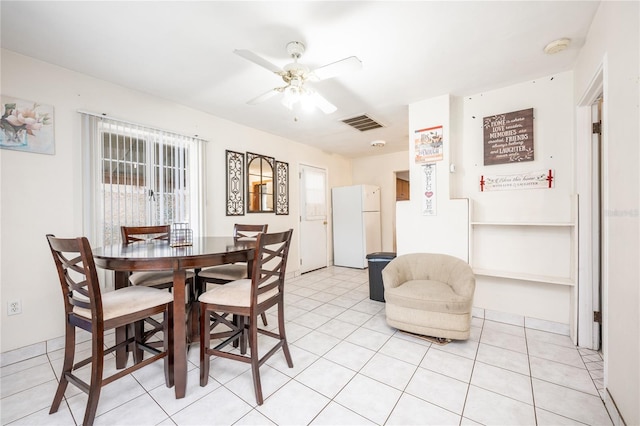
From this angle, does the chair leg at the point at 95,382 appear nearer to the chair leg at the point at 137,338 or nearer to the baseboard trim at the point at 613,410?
the chair leg at the point at 137,338

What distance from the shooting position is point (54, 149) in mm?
2221

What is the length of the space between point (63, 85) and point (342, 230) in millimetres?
4447

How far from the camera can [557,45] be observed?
200cm

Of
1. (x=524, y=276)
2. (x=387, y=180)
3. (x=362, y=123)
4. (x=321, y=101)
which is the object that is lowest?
(x=524, y=276)

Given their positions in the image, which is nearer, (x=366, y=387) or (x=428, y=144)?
(x=366, y=387)

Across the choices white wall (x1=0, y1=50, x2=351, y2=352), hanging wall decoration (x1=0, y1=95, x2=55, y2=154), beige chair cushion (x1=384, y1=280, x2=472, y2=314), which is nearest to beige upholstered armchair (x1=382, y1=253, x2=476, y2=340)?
beige chair cushion (x1=384, y1=280, x2=472, y2=314)

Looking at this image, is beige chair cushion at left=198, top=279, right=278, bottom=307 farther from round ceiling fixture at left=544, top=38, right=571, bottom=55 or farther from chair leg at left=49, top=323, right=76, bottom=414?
round ceiling fixture at left=544, top=38, right=571, bottom=55

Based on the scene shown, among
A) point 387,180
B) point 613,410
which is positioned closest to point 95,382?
point 613,410

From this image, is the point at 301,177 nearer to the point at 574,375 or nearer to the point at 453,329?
the point at 453,329

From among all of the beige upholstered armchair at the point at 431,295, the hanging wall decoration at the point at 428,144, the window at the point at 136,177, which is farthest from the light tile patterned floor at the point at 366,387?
the hanging wall decoration at the point at 428,144

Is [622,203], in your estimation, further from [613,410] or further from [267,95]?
[267,95]

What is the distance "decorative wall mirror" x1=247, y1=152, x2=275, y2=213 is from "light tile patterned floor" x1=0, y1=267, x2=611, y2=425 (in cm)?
214

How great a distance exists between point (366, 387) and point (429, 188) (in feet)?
7.02

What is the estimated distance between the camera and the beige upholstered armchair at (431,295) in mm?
2154
